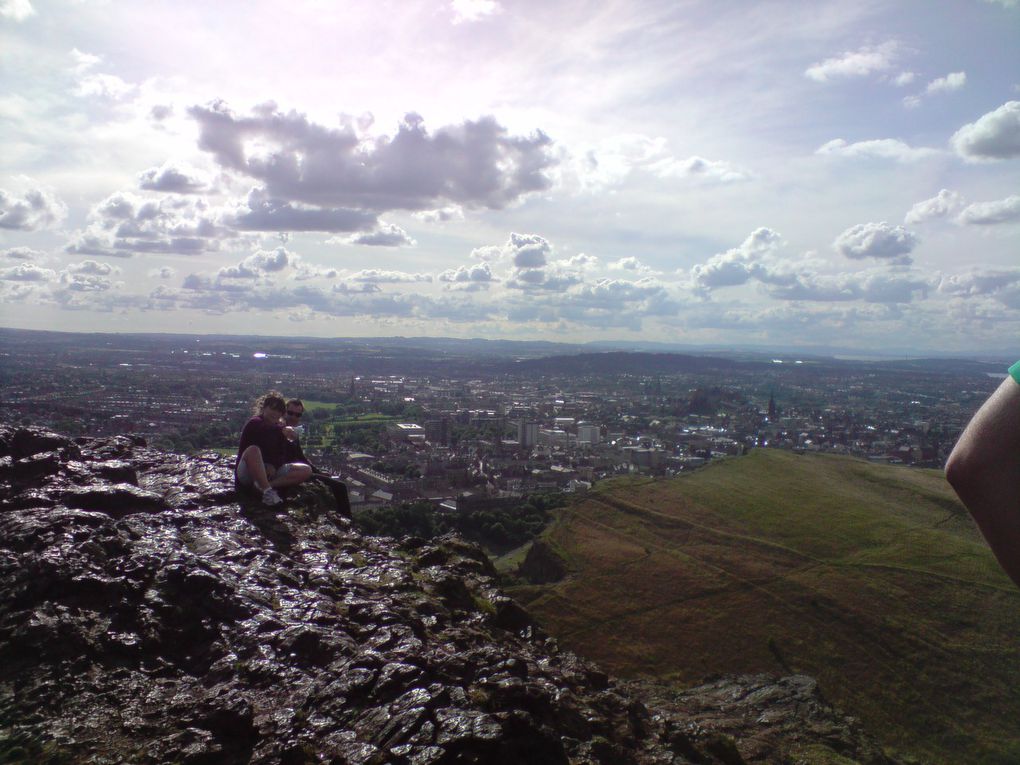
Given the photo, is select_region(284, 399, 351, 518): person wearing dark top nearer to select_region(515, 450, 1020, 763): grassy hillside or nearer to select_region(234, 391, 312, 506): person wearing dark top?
select_region(234, 391, 312, 506): person wearing dark top

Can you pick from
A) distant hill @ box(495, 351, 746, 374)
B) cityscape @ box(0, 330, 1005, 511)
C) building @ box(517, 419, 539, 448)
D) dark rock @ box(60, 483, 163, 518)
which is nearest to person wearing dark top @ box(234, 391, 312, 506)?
dark rock @ box(60, 483, 163, 518)

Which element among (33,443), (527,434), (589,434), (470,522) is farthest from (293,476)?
(589,434)

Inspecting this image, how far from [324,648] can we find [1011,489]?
4369 millimetres

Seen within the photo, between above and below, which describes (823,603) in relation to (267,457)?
below

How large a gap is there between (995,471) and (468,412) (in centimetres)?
5072

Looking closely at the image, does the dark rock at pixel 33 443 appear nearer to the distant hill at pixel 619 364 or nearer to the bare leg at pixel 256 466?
the bare leg at pixel 256 466

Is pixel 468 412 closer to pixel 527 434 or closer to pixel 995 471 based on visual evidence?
pixel 527 434

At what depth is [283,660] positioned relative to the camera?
475 cm

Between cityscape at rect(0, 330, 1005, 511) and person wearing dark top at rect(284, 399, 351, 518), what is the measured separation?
6329mm

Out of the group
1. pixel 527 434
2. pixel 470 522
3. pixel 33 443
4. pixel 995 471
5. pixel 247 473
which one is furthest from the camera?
pixel 527 434

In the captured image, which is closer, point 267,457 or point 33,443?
point 267,457

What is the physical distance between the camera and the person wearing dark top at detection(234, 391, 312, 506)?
892 centimetres

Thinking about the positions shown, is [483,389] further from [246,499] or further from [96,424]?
[246,499]

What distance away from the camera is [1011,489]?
194cm
